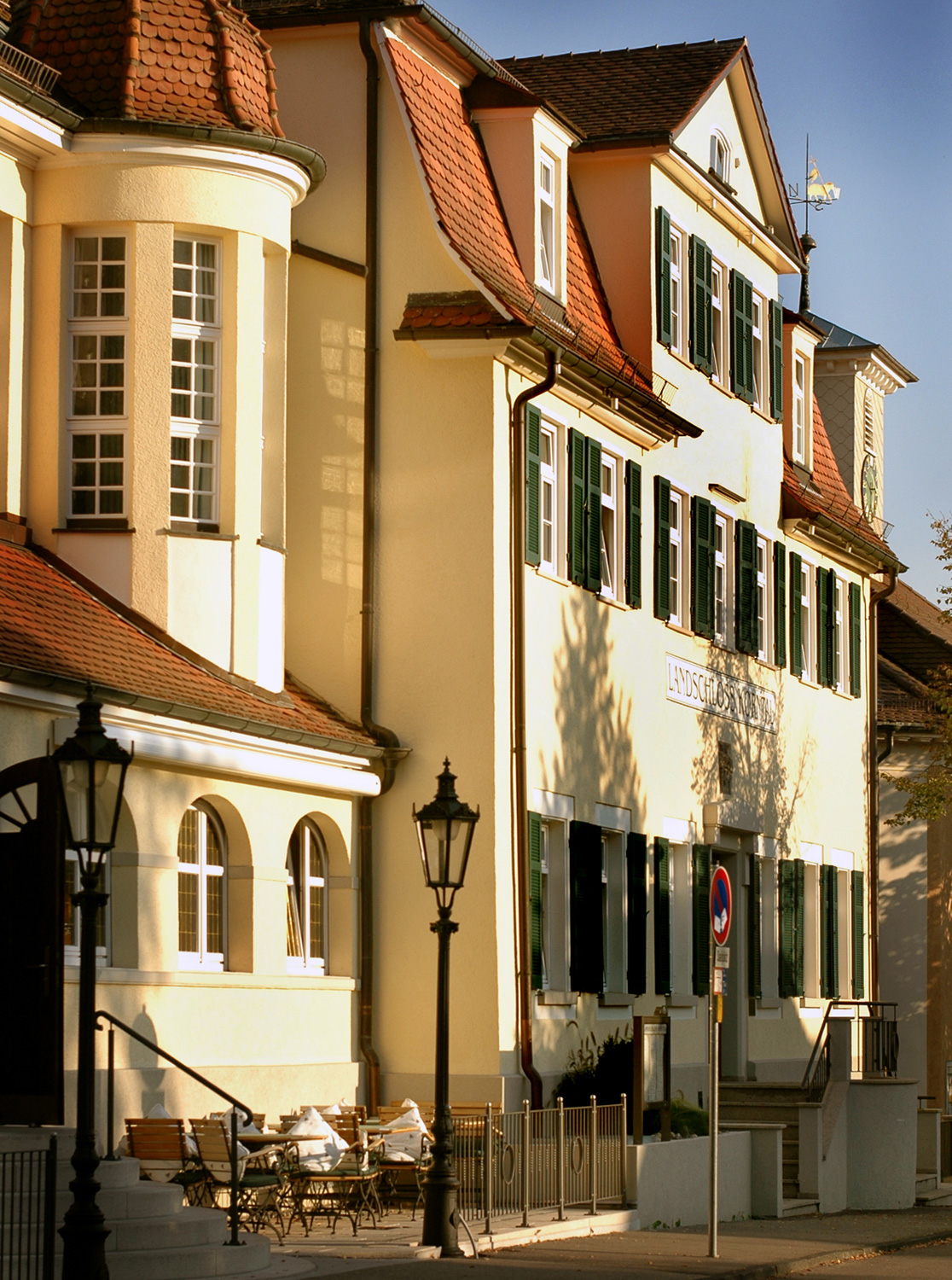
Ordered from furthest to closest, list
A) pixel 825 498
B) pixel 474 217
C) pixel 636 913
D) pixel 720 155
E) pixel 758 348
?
pixel 825 498
pixel 758 348
pixel 720 155
pixel 636 913
pixel 474 217

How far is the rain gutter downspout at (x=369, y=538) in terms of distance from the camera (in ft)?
75.6

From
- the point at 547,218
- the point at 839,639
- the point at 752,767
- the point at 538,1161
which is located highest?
the point at 547,218

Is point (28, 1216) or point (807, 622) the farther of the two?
point (807, 622)

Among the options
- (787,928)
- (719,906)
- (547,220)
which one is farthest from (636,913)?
(719,906)

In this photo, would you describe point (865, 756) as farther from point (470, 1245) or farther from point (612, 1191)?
point (470, 1245)

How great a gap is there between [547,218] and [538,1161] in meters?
10.9

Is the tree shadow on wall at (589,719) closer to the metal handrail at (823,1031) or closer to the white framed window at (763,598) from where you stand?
the metal handrail at (823,1031)

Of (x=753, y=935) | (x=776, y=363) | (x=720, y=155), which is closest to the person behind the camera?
(x=720, y=155)

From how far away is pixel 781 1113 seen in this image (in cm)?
2723

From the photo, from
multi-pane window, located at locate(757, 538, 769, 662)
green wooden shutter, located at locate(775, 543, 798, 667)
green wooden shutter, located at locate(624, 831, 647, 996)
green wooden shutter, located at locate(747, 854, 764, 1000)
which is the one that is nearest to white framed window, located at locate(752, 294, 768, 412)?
multi-pane window, located at locate(757, 538, 769, 662)

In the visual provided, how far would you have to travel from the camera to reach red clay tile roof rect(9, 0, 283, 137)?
842 inches

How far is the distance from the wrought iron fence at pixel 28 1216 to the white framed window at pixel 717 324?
17477 millimetres

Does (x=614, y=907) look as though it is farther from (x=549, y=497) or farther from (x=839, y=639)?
(x=839, y=639)

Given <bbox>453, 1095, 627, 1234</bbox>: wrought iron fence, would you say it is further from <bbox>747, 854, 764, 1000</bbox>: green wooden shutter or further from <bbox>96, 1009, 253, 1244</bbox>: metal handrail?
<bbox>747, 854, 764, 1000</bbox>: green wooden shutter
